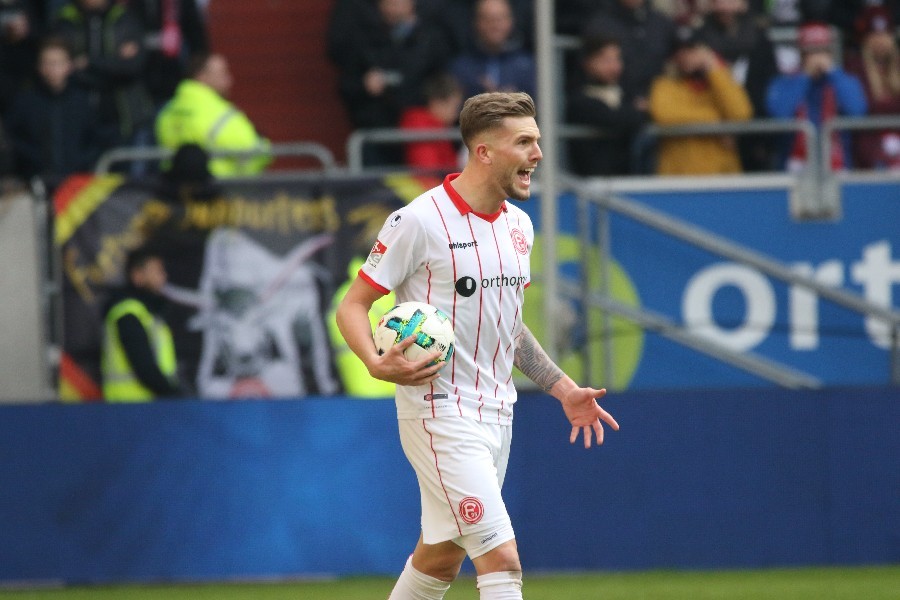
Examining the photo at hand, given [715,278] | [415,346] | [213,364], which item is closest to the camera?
[415,346]

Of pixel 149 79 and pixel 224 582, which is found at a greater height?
pixel 149 79

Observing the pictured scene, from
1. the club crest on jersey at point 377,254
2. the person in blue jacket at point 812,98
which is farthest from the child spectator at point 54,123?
the club crest on jersey at point 377,254

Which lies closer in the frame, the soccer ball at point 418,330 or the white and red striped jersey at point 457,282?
the soccer ball at point 418,330

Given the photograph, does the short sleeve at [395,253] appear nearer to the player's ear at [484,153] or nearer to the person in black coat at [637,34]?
the player's ear at [484,153]

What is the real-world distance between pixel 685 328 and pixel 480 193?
558cm

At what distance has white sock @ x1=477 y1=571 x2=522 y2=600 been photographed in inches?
229

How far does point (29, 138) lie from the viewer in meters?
12.3

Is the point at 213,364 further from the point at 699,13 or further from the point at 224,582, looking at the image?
the point at 699,13

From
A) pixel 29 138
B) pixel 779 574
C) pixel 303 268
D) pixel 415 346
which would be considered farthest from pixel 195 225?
pixel 415 346

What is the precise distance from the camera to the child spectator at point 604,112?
12.0m

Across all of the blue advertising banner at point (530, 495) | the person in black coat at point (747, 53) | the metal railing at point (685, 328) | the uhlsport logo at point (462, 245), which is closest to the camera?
the uhlsport logo at point (462, 245)

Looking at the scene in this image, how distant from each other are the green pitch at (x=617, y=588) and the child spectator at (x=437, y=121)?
3.38 meters

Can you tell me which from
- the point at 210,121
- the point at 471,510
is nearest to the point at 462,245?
the point at 471,510

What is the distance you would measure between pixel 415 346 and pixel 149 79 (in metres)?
7.52
